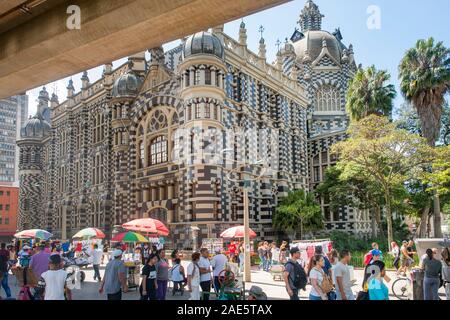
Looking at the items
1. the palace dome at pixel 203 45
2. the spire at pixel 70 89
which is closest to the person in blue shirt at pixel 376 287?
the palace dome at pixel 203 45

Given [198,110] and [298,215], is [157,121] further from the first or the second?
[298,215]

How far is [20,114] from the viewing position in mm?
128125

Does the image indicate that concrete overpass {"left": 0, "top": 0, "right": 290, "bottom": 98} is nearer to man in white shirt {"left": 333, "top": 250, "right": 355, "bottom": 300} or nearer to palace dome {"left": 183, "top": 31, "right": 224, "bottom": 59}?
man in white shirt {"left": 333, "top": 250, "right": 355, "bottom": 300}

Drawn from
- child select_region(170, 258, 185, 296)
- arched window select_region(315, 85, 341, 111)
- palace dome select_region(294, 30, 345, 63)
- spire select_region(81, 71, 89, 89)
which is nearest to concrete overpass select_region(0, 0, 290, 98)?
child select_region(170, 258, 185, 296)

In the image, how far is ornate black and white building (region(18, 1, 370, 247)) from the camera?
1183 inches

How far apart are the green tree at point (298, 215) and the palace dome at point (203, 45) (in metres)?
12.8

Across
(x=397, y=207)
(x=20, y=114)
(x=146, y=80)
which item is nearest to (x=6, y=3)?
(x=146, y=80)

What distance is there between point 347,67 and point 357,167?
2747cm

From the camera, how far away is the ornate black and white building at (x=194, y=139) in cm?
3005

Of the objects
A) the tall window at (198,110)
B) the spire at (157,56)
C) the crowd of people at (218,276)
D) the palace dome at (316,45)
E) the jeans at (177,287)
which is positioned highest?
the palace dome at (316,45)

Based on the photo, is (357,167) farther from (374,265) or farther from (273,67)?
(374,265)

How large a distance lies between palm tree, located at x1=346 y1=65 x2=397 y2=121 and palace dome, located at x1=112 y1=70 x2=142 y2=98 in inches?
712

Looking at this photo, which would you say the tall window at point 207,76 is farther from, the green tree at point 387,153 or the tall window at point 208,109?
the green tree at point 387,153

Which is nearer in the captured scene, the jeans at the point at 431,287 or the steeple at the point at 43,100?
the jeans at the point at 431,287
